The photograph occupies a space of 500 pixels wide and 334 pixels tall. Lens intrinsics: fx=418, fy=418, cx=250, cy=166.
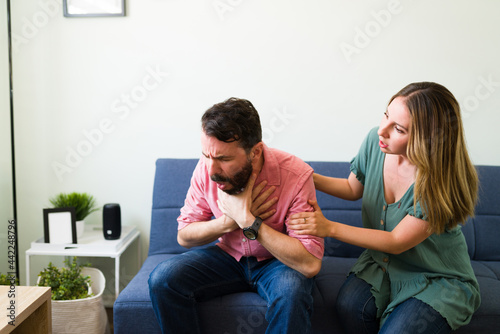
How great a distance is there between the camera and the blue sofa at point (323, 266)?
1.58m

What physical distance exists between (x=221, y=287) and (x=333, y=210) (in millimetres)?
838

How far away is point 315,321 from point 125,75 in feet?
5.46

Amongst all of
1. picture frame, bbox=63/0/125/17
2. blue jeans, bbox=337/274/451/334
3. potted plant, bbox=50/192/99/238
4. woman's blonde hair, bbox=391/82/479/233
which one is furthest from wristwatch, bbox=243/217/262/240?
picture frame, bbox=63/0/125/17

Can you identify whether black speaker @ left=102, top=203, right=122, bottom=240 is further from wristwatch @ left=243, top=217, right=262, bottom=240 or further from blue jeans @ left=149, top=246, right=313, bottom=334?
wristwatch @ left=243, top=217, right=262, bottom=240

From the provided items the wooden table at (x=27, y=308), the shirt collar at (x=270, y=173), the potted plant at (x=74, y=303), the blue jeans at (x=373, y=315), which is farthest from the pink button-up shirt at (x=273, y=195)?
the potted plant at (x=74, y=303)

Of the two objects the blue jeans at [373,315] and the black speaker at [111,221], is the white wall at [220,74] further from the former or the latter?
the blue jeans at [373,315]

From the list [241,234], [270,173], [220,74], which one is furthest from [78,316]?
[220,74]

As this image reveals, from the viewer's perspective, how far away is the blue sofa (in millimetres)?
1576

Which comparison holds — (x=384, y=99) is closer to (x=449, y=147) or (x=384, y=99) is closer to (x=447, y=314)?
(x=449, y=147)

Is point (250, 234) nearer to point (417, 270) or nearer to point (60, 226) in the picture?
point (417, 270)

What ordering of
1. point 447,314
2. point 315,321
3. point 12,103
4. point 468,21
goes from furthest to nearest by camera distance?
point 468,21 < point 12,103 < point 315,321 < point 447,314

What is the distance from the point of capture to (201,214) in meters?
1.69

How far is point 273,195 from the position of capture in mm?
1606

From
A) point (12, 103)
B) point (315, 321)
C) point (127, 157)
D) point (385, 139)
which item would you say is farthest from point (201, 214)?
point (12, 103)
